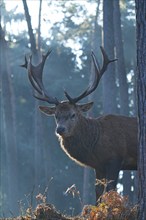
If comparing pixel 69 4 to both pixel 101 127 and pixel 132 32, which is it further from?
pixel 101 127

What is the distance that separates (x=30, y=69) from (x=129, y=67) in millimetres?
32697

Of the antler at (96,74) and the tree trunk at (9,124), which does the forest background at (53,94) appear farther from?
the antler at (96,74)

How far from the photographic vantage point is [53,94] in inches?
1845

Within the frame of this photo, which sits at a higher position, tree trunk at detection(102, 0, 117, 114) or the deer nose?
tree trunk at detection(102, 0, 117, 114)

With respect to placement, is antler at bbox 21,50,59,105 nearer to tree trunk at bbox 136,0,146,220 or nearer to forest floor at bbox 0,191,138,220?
forest floor at bbox 0,191,138,220

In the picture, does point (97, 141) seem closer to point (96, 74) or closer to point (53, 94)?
point (96, 74)

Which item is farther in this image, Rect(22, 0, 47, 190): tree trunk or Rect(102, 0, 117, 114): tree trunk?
Rect(22, 0, 47, 190): tree trunk

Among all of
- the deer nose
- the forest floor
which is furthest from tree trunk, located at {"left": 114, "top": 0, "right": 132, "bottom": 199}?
the forest floor

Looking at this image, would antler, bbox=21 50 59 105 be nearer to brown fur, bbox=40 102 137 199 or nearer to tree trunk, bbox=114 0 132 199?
brown fur, bbox=40 102 137 199

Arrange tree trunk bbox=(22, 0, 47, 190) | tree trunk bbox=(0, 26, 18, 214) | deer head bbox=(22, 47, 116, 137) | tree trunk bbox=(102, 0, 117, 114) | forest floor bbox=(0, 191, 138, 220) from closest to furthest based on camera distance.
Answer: forest floor bbox=(0, 191, 138, 220) → deer head bbox=(22, 47, 116, 137) → tree trunk bbox=(102, 0, 117, 114) → tree trunk bbox=(0, 26, 18, 214) → tree trunk bbox=(22, 0, 47, 190)

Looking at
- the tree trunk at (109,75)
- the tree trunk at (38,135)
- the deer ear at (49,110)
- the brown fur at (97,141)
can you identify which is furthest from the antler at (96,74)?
the tree trunk at (38,135)

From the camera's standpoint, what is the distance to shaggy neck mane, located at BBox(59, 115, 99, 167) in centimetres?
1470

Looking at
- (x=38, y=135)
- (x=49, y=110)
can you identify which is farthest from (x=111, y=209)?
(x=38, y=135)

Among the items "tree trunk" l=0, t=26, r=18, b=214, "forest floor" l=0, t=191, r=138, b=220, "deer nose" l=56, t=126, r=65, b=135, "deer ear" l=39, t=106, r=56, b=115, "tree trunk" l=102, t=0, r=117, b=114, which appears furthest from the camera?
"tree trunk" l=0, t=26, r=18, b=214
